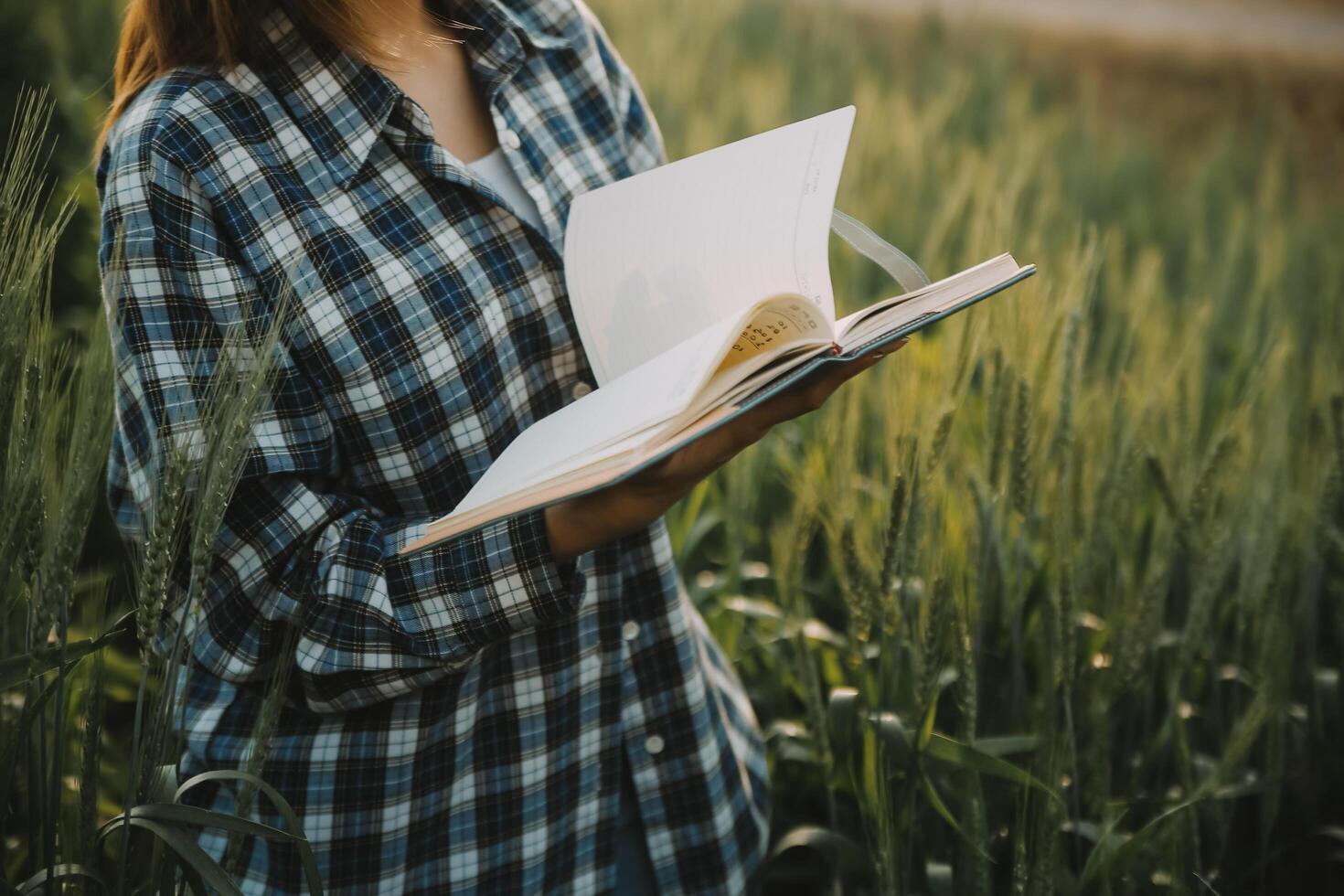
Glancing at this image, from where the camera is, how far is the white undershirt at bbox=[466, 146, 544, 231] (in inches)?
43.3

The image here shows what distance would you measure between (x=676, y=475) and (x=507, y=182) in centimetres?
46

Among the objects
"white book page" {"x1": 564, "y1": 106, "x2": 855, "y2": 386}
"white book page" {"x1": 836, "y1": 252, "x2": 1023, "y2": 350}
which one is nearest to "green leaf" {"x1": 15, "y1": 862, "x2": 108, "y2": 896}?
"white book page" {"x1": 564, "y1": 106, "x2": 855, "y2": 386}

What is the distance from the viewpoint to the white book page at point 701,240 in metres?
0.87

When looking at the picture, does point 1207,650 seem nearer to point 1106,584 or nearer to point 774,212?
point 1106,584

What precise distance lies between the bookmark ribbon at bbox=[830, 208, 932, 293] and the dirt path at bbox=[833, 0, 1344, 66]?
4741 mm

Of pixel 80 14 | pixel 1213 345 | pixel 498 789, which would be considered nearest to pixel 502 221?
pixel 498 789

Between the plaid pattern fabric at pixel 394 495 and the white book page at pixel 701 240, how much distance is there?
11 cm

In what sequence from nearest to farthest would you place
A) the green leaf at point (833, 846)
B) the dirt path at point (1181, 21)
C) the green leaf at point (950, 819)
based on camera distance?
the green leaf at point (950, 819), the green leaf at point (833, 846), the dirt path at point (1181, 21)

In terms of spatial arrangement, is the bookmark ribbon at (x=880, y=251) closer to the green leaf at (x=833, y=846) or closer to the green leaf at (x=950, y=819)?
the green leaf at (x=950, y=819)

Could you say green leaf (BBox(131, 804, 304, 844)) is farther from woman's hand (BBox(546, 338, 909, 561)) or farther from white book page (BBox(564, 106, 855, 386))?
white book page (BBox(564, 106, 855, 386))

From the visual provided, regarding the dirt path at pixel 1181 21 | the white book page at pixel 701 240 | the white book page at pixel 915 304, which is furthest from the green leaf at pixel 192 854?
the dirt path at pixel 1181 21

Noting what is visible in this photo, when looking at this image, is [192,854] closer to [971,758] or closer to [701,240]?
[701,240]

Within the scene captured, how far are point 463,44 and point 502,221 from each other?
0.25 m

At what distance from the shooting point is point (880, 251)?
1001mm
